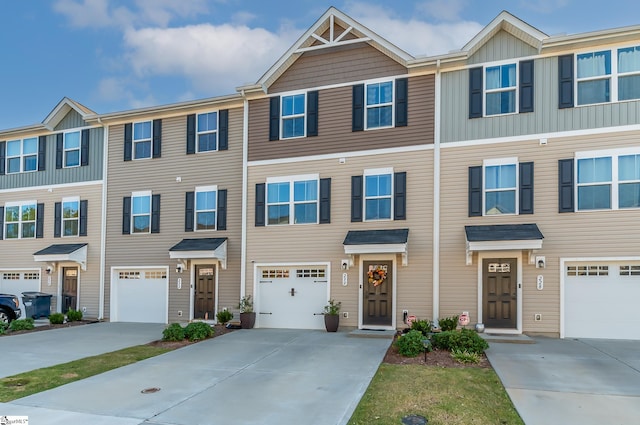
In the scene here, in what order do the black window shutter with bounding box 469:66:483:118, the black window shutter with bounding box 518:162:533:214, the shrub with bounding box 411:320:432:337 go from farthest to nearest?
the black window shutter with bounding box 469:66:483:118 < the black window shutter with bounding box 518:162:533:214 < the shrub with bounding box 411:320:432:337

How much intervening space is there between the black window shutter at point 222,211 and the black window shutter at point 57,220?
23.7ft

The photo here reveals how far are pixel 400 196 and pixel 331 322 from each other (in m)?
4.13

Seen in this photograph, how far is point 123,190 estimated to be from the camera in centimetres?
1630

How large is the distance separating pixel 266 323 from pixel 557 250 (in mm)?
8642

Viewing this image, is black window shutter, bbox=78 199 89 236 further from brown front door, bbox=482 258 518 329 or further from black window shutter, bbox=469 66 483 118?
brown front door, bbox=482 258 518 329

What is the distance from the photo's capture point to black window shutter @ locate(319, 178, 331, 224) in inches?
523

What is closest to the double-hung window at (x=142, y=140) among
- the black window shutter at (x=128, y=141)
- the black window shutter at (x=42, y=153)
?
the black window shutter at (x=128, y=141)

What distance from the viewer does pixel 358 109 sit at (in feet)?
43.4

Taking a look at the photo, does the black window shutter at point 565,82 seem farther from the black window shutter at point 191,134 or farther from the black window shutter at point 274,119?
the black window shutter at point 191,134

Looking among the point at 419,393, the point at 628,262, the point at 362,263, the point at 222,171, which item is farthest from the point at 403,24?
the point at 419,393

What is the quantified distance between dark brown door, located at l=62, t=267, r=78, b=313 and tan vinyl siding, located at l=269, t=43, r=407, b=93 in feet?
34.6

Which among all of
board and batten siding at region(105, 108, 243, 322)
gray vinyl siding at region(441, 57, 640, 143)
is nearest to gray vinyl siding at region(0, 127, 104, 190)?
board and batten siding at region(105, 108, 243, 322)

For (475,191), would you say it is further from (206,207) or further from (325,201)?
(206,207)

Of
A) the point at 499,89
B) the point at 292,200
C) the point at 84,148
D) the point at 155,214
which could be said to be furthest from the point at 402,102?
the point at 84,148
